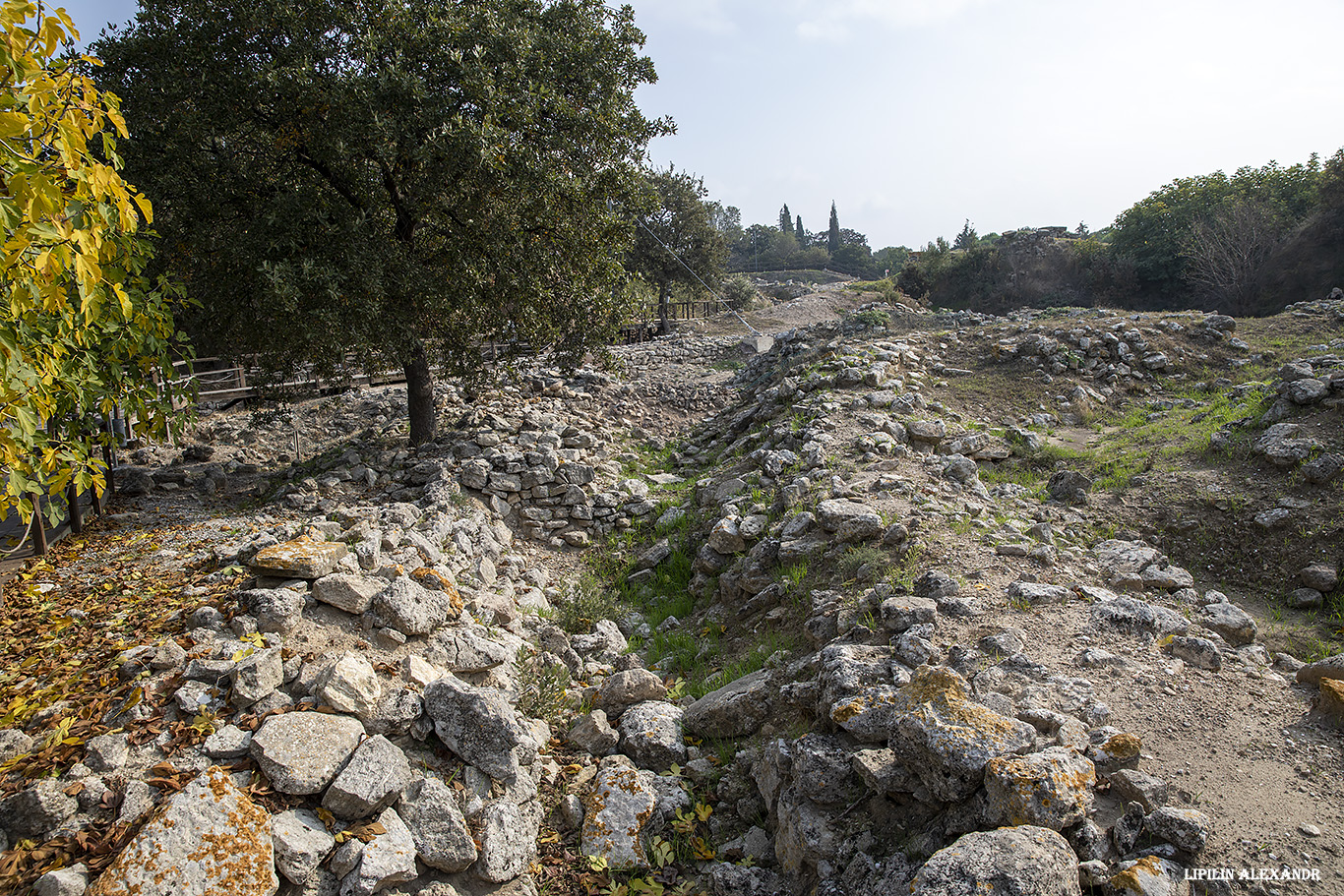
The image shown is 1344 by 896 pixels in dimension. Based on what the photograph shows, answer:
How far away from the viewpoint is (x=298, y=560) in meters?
4.97

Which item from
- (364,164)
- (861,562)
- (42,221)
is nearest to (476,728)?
(42,221)

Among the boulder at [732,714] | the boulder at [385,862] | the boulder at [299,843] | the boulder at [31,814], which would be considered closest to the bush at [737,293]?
the boulder at [732,714]

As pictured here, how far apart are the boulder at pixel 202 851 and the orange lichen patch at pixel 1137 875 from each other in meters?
3.91

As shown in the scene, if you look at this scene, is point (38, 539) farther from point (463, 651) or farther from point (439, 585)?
point (463, 651)

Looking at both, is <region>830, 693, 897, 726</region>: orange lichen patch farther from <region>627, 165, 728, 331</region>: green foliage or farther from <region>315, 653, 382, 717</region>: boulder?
<region>627, 165, 728, 331</region>: green foliage

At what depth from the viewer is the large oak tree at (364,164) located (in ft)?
26.9

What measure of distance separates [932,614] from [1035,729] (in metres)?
1.31

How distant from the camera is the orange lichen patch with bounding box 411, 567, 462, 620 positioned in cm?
562

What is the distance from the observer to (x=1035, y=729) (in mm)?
3797

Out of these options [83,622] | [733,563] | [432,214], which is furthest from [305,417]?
[733,563]

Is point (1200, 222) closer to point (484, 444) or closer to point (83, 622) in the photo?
point (484, 444)

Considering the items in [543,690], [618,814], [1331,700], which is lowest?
[618,814]

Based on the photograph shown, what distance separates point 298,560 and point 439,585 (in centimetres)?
117

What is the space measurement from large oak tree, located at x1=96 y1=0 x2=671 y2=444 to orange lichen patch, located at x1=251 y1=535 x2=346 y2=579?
3.78 meters
